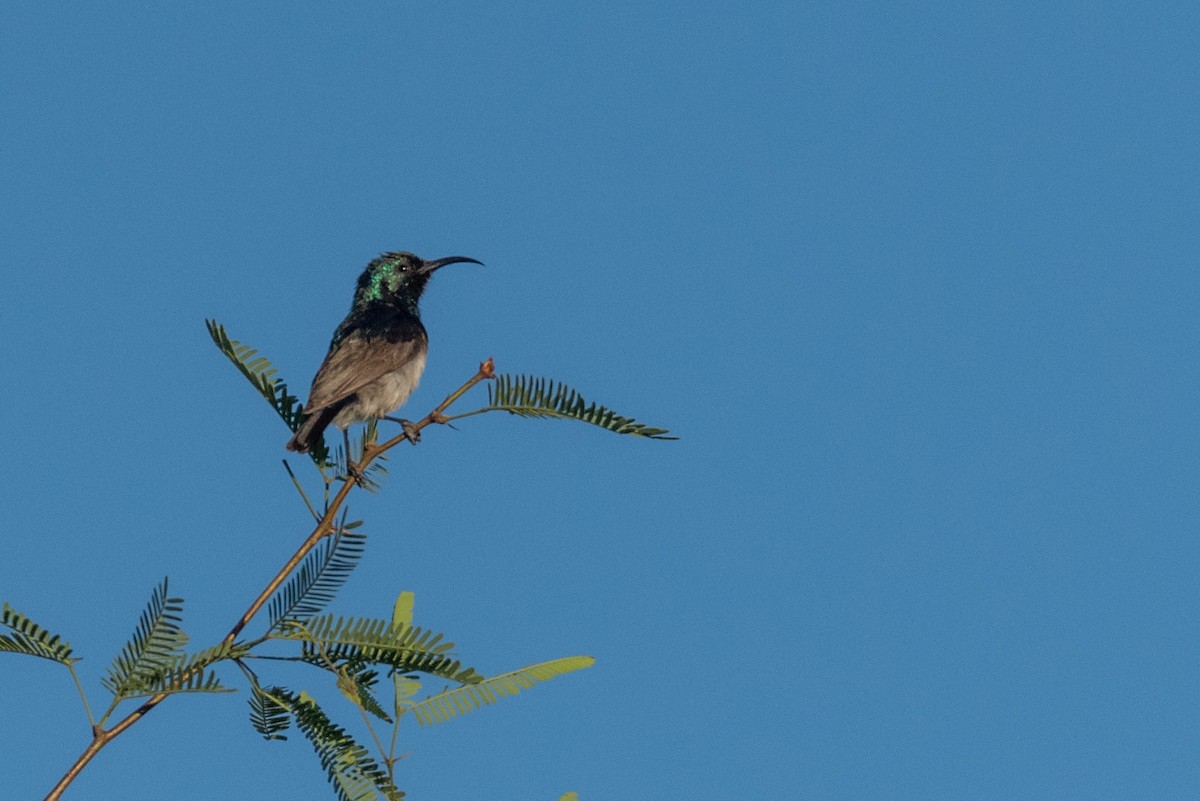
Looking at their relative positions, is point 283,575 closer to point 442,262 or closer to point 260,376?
point 260,376

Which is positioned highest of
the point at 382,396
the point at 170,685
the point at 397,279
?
the point at 397,279

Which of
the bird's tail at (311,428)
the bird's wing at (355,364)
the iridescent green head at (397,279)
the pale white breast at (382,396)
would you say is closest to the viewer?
the bird's tail at (311,428)

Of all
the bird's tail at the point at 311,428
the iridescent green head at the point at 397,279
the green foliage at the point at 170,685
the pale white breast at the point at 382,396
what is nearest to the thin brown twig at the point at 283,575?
the green foliage at the point at 170,685

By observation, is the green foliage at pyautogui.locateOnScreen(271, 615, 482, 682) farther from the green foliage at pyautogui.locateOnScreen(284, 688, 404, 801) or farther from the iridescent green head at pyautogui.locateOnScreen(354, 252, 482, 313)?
the iridescent green head at pyautogui.locateOnScreen(354, 252, 482, 313)

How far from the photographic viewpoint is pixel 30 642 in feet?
8.80

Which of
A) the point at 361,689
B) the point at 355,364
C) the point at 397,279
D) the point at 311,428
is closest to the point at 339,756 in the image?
the point at 361,689

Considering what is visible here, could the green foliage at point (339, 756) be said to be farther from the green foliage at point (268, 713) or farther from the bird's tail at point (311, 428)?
the bird's tail at point (311, 428)

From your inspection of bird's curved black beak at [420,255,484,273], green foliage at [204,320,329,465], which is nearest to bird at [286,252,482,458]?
bird's curved black beak at [420,255,484,273]

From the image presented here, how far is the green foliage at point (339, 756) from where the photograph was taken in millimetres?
2699

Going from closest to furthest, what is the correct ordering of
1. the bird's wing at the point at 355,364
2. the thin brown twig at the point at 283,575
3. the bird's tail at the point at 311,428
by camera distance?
the thin brown twig at the point at 283,575 → the bird's tail at the point at 311,428 → the bird's wing at the point at 355,364

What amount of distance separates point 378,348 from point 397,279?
1549 mm

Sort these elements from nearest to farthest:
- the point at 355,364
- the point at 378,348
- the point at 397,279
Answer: the point at 355,364 → the point at 378,348 → the point at 397,279

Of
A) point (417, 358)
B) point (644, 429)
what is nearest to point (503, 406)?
point (644, 429)

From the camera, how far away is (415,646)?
2.72m
